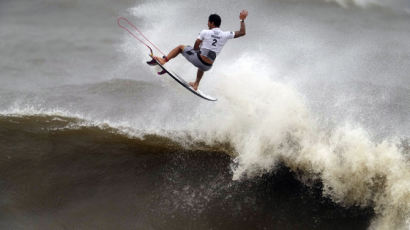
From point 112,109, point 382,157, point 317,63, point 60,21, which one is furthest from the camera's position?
point 60,21

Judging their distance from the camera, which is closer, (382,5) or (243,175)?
(243,175)

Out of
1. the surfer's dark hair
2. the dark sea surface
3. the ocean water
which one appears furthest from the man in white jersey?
the dark sea surface

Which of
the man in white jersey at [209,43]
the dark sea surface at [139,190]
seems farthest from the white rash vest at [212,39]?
the dark sea surface at [139,190]

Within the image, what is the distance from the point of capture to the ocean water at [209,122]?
7020mm

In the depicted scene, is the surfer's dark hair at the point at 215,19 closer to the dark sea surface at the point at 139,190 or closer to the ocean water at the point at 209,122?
the ocean water at the point at 209,122

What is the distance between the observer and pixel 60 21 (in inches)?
484

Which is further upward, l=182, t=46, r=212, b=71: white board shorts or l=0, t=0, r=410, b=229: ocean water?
l=182, t=46, r=212, b=71: white board shorts

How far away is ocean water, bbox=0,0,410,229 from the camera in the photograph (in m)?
7.02

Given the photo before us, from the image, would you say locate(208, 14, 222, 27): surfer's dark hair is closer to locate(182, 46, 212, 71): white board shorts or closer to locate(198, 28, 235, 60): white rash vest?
locate(198, 28, 235, 60): white rash vest

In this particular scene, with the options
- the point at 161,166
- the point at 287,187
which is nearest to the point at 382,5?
the point at 287,187

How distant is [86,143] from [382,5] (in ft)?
31.7

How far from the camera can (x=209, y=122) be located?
28.3ft

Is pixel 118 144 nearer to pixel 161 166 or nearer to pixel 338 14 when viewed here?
pixel 161 166

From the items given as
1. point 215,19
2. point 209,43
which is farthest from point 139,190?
point 215,19
